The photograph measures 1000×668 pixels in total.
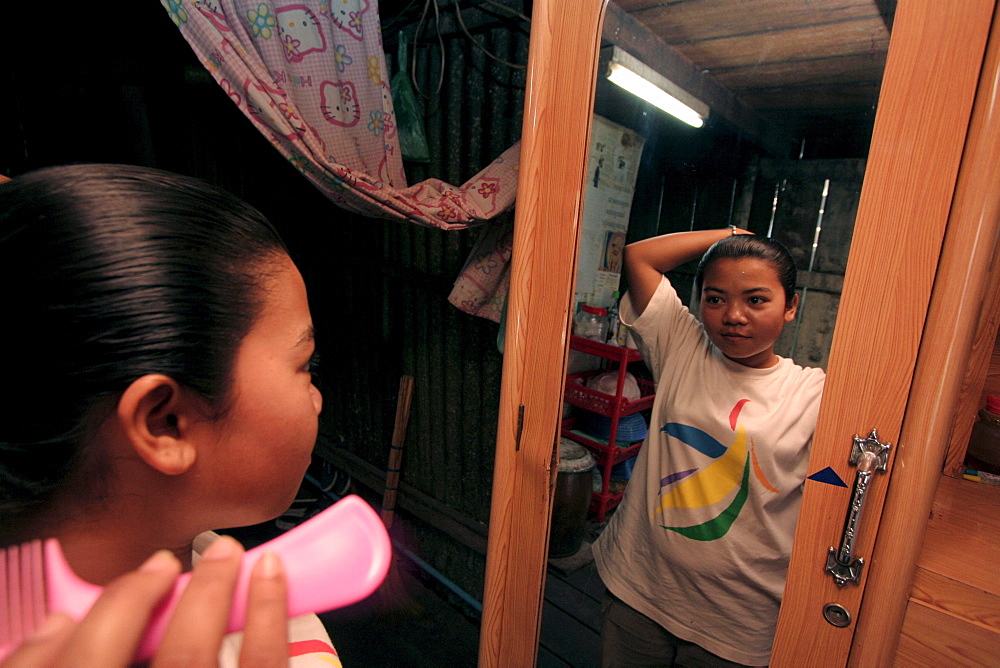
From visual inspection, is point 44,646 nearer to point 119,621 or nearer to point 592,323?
point 119,621

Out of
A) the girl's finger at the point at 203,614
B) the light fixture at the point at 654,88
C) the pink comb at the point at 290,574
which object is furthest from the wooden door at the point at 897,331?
the girl's finger at the point at 203,614

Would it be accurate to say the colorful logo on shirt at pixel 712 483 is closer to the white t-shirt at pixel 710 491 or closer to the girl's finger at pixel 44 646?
the white t-shirt at pixel 710 491

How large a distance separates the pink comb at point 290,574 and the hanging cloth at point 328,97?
136cm

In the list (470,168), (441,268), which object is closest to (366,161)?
(470,168)

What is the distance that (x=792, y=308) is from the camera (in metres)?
0.93

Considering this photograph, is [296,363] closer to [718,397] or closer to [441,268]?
[718,397]

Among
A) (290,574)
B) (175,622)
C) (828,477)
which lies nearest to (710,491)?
(828,477)

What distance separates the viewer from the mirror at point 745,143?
86 cm

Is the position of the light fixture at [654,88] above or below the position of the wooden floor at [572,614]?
above

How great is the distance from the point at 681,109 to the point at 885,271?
56 centimetres

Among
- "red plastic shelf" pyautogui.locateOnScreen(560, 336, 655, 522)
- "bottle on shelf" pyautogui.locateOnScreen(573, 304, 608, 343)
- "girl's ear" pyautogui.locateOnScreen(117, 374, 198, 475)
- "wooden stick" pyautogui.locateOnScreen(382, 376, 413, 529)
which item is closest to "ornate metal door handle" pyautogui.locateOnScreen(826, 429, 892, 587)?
"red plastic shelf" pyautogui.locateOnScreen(560, 336, 655, 522)

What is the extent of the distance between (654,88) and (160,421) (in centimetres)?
118

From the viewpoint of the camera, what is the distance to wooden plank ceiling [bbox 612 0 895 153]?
0.83 meters

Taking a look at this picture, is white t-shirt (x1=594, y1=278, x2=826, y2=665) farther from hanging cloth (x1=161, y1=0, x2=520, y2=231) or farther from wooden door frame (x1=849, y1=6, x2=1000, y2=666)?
hanging cloth (x1=161, y1=0, x2=520, y2=231)
